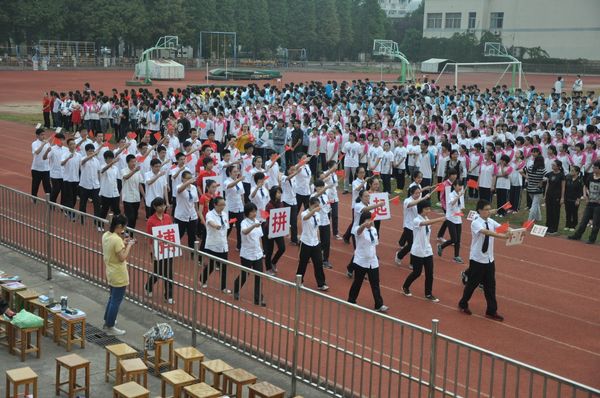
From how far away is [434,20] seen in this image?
259 feet

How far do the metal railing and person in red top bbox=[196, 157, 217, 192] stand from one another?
3165 mm

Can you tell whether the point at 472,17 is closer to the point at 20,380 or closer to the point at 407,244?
the point at 407,244

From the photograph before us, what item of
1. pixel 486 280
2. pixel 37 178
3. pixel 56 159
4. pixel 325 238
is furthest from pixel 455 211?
pixel 37 178

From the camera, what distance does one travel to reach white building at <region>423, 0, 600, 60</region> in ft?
227

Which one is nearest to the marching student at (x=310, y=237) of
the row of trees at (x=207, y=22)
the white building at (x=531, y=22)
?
the row of trees at (x=207, y=22)

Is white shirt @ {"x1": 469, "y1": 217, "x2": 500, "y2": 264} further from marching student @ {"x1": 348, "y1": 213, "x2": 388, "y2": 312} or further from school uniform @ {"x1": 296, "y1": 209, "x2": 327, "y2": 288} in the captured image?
school uniform @ {"x1": 296, "y1": 209, "x2": 327, "y2": 288}

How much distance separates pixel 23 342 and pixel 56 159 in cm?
773

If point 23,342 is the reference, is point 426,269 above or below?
above

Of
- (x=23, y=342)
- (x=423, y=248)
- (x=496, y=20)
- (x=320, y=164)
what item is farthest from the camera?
(x=496, y=20)

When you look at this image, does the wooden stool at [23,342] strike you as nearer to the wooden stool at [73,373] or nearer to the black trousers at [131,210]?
the wooden stool at [73,373]

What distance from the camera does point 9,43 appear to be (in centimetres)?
6681

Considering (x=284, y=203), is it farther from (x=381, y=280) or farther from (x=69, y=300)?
(x=69, y=300)

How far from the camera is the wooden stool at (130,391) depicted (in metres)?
6.99

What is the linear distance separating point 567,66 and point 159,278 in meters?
64.2
